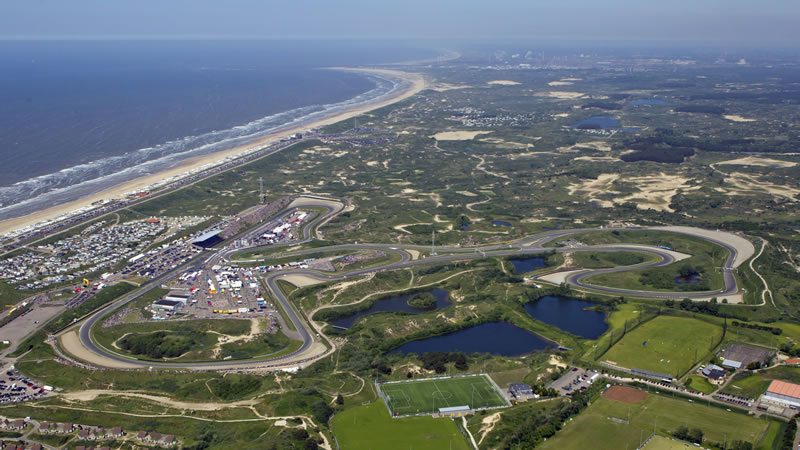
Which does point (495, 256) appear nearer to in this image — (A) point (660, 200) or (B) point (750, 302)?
(B) point (750, 302)

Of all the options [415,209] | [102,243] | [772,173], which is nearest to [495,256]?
[415,209]

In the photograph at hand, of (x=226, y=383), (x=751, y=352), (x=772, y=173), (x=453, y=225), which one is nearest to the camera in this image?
(x=226, y=383)

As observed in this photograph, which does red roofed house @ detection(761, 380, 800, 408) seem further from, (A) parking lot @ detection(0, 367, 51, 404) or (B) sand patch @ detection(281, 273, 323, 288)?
(A) parking lot @ detection(0, 367, 51, 404)

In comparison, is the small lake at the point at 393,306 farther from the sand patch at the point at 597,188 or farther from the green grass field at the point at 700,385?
the sand patch at the point at 597,188

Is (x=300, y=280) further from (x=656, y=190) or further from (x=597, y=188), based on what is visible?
(x=656, y=190)

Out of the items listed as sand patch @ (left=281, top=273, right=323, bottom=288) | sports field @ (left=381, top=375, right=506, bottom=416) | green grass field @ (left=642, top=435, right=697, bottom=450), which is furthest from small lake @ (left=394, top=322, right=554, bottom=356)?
sand patch @ (left=281, top=273, right=323, bottom=288)

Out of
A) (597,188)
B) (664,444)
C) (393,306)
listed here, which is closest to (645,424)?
(664,444)
